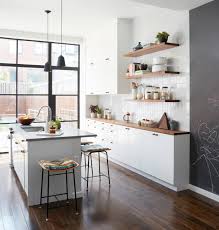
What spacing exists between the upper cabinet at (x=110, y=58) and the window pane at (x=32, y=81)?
126 centimetres

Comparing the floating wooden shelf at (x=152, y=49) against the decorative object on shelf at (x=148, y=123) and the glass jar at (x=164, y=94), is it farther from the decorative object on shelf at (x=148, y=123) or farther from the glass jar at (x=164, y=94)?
the decorative object on shelf at (x=148, y=123)

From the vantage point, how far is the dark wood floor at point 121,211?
3041mm

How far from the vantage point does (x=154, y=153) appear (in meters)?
4.41

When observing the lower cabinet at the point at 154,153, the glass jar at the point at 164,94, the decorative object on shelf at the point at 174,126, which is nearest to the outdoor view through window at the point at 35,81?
the lower cabinet at the point at 154,153

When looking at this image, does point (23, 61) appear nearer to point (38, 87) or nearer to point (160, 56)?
point (38, 87)

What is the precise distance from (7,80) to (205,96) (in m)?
4.84

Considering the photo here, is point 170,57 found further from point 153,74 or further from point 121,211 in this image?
point 121,211

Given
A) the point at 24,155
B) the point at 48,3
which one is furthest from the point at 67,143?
the point at 48,3

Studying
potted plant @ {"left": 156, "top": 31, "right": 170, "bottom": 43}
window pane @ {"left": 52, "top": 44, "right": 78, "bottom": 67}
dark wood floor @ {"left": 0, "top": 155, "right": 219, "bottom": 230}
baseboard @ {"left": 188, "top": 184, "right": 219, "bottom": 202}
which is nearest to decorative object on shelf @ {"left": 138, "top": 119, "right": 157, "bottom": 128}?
dark wood floor @ {"left": 0, "top": 155, "right": 219, "bottom": 230}

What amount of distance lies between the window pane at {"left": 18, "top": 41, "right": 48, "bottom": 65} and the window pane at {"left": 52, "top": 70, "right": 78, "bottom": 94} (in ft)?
1.66

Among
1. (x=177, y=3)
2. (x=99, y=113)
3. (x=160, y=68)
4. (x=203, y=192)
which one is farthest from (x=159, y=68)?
(x=99, y=113)

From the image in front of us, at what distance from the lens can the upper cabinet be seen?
5.61m

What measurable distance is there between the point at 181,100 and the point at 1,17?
390 cm

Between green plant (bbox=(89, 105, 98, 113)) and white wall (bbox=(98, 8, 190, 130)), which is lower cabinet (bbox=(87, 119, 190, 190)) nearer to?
white wall (bbox=(98, 8, 190, 130))
